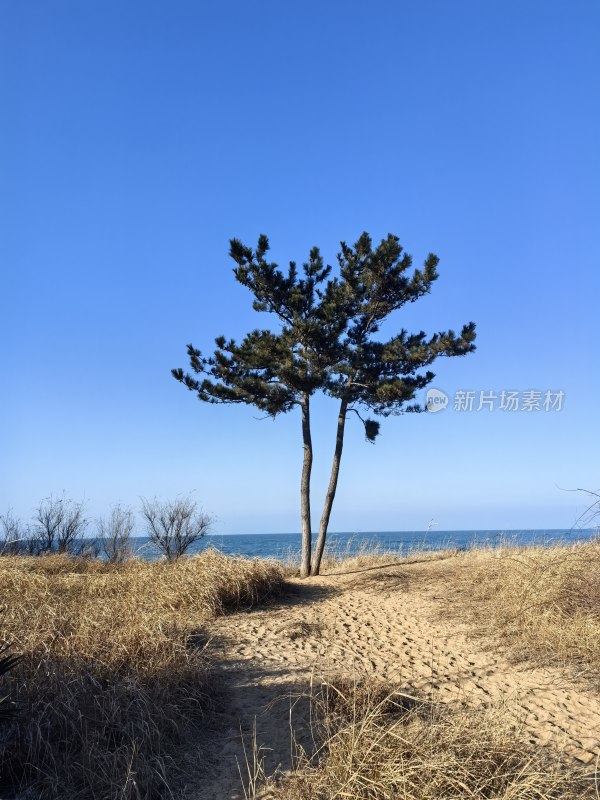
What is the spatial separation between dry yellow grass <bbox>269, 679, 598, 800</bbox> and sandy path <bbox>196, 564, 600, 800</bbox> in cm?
86

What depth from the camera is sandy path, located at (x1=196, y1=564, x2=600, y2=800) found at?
17.7 ft

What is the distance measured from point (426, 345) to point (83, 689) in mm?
11296

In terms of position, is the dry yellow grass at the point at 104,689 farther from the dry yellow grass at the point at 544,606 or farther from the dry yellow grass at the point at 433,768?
the dry yellow grass at the point at 544,606

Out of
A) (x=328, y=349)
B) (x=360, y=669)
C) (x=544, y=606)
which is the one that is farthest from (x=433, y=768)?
(x=328, y=349)

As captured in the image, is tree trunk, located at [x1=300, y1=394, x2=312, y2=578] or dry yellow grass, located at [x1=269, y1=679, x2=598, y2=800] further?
tree trunk, located at [x1=300, y1=394, x2=312, y2=578]

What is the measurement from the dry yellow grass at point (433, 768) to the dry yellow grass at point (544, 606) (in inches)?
117

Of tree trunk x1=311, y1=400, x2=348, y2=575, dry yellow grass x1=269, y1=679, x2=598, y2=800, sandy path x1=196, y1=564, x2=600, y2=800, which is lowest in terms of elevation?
sandy path x1=196, y1=564, x2=600, y2=800

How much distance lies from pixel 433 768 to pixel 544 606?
563cm

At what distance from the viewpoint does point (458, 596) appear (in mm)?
11062

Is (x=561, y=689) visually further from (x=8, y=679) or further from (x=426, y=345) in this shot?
(x=426, y=345)

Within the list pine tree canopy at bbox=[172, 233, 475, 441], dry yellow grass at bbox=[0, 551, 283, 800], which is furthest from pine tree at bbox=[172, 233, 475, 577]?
dry yellow grass at bbox=[0, 551, 283, 800]

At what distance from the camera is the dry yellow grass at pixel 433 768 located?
370cm

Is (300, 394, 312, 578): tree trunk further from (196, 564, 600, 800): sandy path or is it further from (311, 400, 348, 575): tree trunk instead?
(196, 564, 600, 800): sandy path

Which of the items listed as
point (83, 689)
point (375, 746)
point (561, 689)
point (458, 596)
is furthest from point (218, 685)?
point (458, 596)
